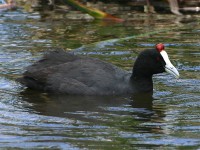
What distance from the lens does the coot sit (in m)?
9.44

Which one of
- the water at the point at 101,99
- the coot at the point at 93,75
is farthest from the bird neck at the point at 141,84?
the water at the point at 101,99

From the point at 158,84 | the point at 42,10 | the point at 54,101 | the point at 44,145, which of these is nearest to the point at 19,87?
the point at 54,101

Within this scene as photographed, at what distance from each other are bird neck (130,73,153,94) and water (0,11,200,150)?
0.13m

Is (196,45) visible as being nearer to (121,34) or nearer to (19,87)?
(121,34)

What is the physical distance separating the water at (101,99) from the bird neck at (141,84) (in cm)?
13

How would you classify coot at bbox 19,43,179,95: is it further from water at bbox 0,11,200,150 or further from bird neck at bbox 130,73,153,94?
water at bbox 0,11,200,150

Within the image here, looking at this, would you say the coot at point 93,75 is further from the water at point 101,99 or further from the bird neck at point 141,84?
the water at point 101,99

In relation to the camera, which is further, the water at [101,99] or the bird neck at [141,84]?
the bird neck at [141,84]

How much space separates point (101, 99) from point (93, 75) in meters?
0.34

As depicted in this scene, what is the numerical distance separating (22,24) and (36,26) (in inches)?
13.0

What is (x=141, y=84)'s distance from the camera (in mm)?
9672

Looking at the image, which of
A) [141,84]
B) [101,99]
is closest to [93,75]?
[101,99]

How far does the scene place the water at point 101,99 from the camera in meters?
7.22

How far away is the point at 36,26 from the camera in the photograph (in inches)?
531
